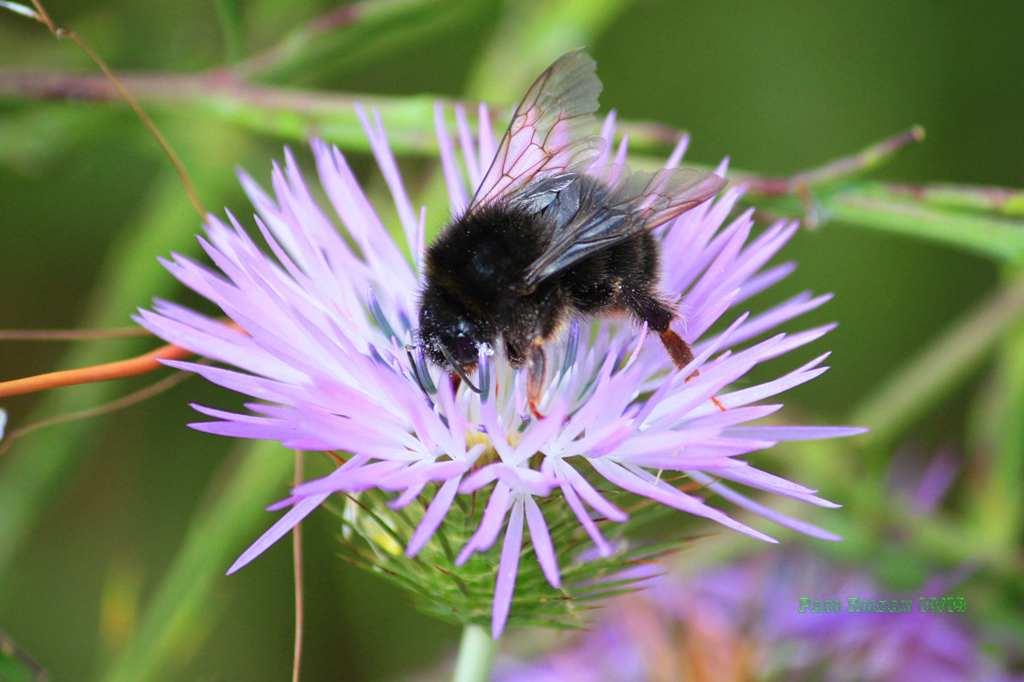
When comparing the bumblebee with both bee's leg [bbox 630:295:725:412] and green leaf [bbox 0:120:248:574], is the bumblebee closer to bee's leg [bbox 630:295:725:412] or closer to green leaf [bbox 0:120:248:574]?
bee's leg [bbox 630:295:725:412]

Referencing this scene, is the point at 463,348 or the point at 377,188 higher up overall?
the point at 377,188

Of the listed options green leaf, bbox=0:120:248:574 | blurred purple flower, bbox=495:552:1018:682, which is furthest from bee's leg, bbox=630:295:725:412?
green leaf, bbox=0:120:248:574

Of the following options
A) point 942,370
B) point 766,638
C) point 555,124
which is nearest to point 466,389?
point 555,124

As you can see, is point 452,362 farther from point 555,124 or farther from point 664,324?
point 555,124

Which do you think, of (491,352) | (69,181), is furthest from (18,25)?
(491,352)

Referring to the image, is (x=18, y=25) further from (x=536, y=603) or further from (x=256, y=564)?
(x=536, y=603)

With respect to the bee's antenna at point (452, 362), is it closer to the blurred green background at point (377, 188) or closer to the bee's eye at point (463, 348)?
the bee's eye at point (463, 348)
